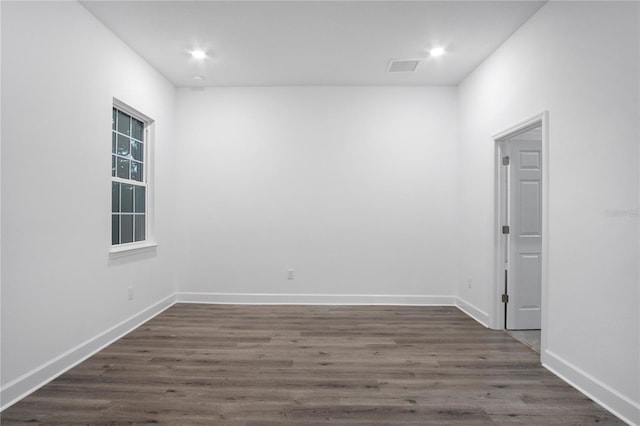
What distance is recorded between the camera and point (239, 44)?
348 centimetres

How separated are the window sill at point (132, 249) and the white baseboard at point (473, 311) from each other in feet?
12.1

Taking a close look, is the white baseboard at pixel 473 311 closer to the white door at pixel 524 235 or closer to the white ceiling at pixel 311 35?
the white door at pixel 524 235

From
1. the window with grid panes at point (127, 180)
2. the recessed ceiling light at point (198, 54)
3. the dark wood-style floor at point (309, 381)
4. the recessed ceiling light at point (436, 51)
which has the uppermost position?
the recessed ceiling light at point (436, 51)

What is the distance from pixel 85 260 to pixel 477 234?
3837mm

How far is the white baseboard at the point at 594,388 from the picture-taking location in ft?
6.54

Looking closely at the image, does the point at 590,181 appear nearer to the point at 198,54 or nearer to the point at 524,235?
the point at 524,235

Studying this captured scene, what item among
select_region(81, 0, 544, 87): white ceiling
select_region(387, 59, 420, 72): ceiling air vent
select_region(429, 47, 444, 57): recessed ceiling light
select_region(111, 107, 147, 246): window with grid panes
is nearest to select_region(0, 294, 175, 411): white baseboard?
Result: select_region(111, 107, 147, 246): window with grid panes

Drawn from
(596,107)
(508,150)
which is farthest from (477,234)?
(596,107)

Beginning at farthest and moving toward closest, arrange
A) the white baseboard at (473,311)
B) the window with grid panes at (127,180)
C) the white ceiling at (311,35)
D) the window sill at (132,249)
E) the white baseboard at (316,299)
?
the white baseboard at (316,299) < the white baseboard at (473,311) < the window with grid panes at (127,180) < the window sill at (132,249) < the white ceiling at (311,35)

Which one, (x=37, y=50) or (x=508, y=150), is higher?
(x=37, y=50)

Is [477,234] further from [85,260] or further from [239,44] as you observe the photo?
[85,260]

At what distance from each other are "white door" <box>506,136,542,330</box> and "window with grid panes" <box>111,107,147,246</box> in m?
3.96

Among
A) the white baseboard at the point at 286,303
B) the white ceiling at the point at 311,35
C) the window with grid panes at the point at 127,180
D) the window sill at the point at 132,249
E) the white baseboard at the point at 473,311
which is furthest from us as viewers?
the white baseboard at the point at 473,311

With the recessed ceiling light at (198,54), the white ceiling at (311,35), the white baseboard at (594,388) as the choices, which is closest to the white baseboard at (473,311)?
the white baseboard at (594,388)
